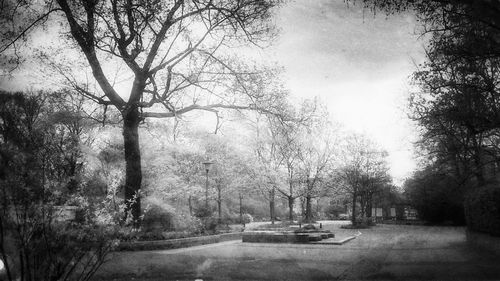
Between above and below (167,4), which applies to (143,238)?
below

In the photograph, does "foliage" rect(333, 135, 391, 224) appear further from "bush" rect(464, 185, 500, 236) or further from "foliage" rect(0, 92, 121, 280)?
"foliage" rect(0, 92, 121, 280)

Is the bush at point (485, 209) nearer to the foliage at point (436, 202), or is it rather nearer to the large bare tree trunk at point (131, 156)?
the foliage at point (436, 202)

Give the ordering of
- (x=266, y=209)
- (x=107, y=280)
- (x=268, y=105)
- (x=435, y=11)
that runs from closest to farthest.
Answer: (x=107, y=280) → (x=435, y=11) → (x=268, y=105) → (x=266, y=209)

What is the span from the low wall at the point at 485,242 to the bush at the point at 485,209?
10.8 inches

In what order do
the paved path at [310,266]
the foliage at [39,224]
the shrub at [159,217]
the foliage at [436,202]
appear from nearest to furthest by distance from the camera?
1. the foliage at [39,224]
2. the paved path at [310,266]
3. the shrub at [159,217]
4. the foliage at [436,202]

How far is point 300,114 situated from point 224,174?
851 inches

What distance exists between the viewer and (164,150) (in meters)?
28.5

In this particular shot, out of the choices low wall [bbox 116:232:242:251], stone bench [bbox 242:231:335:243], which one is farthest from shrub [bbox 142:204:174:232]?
stone bench [bbox 242:231:335:243]

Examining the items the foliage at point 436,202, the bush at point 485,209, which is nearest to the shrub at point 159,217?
the bush at point 485,209

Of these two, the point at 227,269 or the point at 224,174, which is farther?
the point at 224,174

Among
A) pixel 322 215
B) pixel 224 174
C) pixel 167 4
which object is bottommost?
pixel 322 215

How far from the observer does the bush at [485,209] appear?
45.5 feet

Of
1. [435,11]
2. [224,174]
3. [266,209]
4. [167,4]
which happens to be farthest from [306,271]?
[266,209]

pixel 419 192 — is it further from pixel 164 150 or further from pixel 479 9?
pixel 479 9
